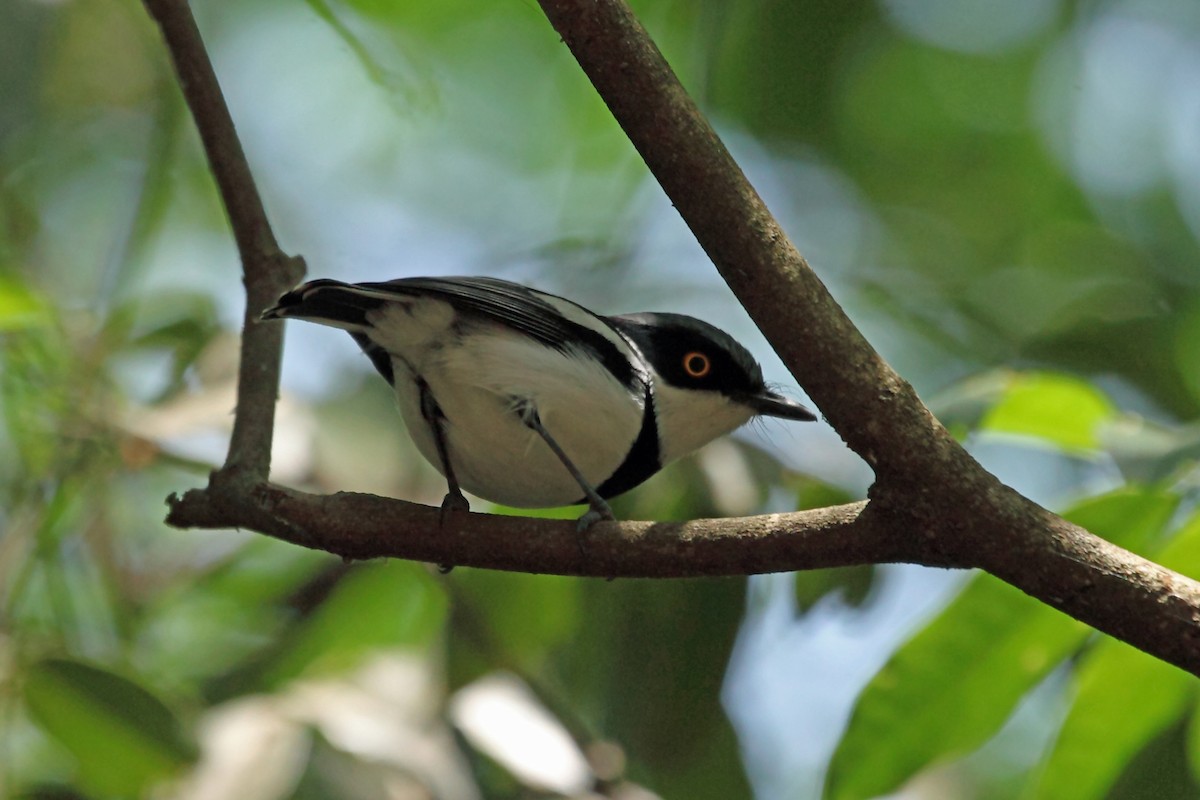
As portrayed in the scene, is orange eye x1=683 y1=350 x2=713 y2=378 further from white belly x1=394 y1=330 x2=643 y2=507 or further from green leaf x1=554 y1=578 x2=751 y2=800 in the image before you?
green leaf x1=554 y1=578 x2=751 y2=800

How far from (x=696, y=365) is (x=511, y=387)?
700 mm

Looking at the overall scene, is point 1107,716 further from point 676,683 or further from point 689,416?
point 689,416

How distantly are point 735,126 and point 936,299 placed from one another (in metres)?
1.79

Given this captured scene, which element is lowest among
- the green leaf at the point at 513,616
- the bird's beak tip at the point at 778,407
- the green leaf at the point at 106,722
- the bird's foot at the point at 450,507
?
the green leaf at the point at 106,722

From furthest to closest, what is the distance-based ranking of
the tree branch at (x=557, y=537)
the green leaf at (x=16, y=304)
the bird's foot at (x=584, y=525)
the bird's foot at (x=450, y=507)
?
the green leaf at (x=16, y=304), the bird's foot at (x=450, y=507), the bird's foot at (x=584, y=525), the tree branch at (x=557, y=537)

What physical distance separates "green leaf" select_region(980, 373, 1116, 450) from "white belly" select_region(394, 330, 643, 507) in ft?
3.22

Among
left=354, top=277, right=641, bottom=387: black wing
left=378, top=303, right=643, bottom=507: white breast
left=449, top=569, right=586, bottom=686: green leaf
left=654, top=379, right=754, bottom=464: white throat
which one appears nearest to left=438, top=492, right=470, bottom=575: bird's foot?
left=378, top=303, right=643, bottom=507: white breast

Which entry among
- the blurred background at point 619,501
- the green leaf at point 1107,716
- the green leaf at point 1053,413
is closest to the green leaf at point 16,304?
the blurred background at point 619,501

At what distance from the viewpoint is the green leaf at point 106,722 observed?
3145 mm

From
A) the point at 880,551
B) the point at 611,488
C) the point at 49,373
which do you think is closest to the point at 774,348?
the point at 880,551

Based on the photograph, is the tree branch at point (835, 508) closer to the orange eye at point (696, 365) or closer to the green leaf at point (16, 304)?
the orange eye at point (696, 365)

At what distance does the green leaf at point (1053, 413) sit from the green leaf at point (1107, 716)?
1.63ft

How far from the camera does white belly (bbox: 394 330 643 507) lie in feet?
10.4

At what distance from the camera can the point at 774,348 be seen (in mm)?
2260
